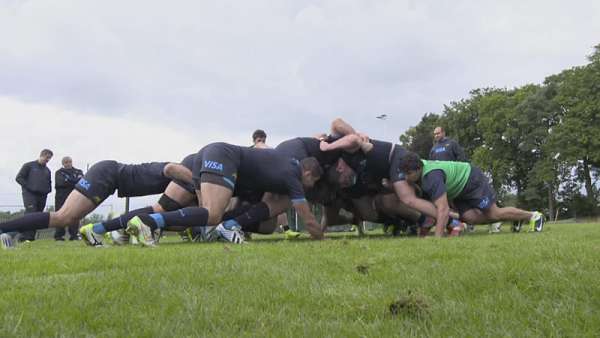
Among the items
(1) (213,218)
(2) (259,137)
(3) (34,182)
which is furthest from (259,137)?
(3) (34,182)

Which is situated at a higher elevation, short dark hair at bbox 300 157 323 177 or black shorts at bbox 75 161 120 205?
short dark hair at bbox 300 157 323 177

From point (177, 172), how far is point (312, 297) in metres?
4.85

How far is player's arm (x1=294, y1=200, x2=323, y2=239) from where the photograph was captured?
6160 millimetres

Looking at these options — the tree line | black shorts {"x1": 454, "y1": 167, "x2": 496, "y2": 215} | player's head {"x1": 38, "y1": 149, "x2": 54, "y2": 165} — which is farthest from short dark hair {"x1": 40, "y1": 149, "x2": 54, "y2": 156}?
the tree line

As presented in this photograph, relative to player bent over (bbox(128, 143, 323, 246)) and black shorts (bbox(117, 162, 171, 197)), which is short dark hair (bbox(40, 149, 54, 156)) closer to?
black shorts (bbox(117, 162, 171, 197))

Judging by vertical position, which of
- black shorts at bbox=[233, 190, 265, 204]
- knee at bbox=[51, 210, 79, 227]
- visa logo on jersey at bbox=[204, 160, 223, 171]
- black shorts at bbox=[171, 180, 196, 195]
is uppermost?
visa logo on jersey at bbox=[204, 160, 223, 171]

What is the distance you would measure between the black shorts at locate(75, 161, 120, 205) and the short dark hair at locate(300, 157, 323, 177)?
2434mm

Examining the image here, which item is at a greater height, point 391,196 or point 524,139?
point 524,139

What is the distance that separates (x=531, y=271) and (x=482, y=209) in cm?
521

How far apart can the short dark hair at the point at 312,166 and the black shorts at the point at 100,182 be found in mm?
2434

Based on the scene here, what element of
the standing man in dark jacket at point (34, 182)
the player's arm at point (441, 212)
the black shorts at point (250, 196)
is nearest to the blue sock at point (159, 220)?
the black shorts at point (250, 196)

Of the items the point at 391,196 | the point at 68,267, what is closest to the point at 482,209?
the point at 391,196

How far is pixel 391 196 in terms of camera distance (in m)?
7.99

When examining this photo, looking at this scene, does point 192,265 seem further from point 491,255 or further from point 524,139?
point 524,139
